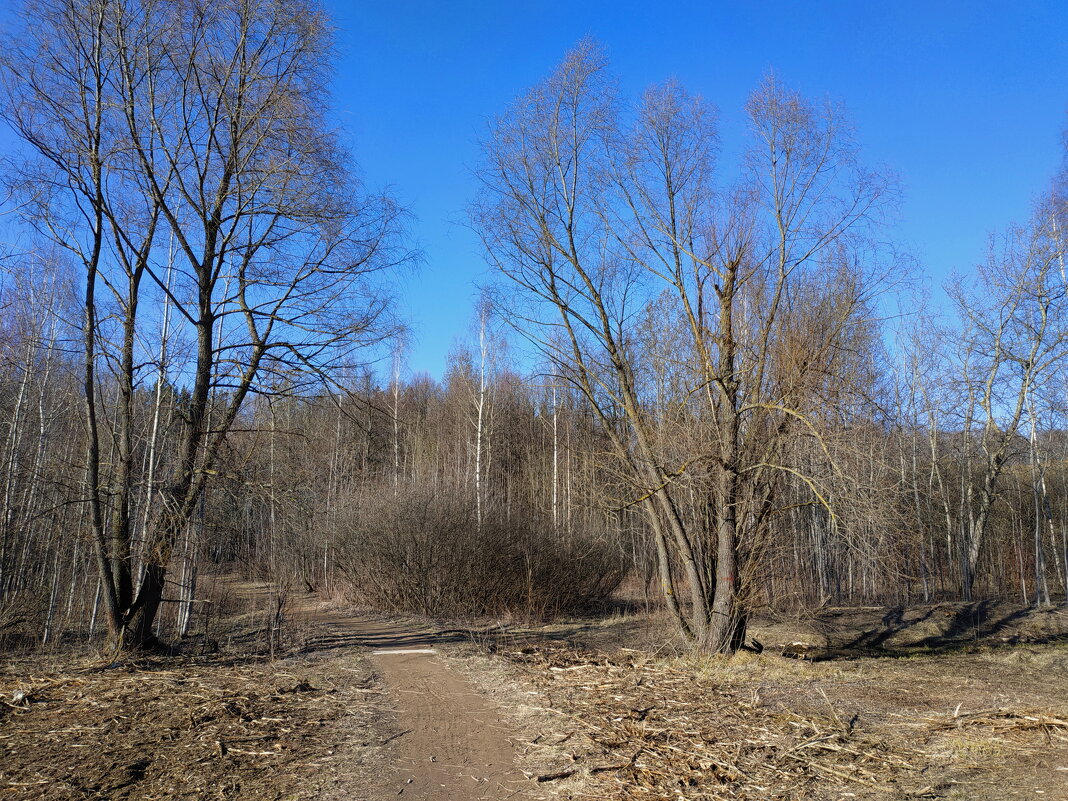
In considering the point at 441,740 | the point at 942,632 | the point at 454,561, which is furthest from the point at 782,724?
the point at 454,561

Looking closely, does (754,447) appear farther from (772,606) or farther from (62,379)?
(62,379)

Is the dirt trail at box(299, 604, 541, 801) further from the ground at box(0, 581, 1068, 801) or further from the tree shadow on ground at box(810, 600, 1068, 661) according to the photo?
the tree shadow on ground at box(810, 600, 1068, 661)

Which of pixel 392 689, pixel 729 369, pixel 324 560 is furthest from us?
pixel 324 560

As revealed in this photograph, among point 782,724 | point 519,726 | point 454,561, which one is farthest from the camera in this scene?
point 454,561

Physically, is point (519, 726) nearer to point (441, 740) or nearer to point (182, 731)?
point (441, 740)

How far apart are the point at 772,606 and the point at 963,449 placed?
1627cm

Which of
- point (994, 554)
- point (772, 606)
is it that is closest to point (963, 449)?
point (994, 554)

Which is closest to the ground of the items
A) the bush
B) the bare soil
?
the bare soil

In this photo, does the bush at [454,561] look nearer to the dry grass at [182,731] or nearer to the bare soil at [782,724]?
the bare soil at [782,724]

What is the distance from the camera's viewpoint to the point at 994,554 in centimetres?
2756

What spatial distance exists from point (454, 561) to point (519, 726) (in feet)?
36.3

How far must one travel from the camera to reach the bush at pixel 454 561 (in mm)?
17328

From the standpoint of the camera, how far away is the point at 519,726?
257 inches

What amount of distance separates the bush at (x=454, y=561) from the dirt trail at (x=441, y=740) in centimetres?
643
